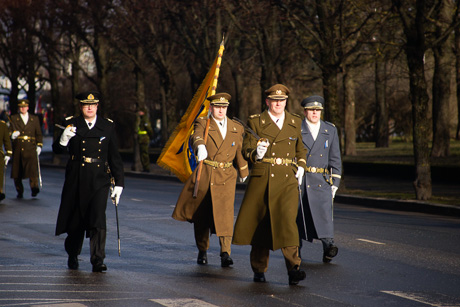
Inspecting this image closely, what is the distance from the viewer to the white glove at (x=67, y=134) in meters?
10.0

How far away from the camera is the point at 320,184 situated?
36.8ft

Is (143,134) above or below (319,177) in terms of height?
above

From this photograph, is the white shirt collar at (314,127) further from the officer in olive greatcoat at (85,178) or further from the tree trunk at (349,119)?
the tree trunk at (349,119)

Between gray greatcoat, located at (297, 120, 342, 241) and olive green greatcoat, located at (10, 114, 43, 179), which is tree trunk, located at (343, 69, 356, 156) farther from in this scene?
gray greatcoat, located at (297, 120, 342, 241)

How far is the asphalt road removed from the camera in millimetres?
8266

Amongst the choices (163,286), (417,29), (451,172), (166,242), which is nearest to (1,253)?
(166,242)

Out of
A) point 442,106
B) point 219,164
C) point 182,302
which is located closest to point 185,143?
point 219,164

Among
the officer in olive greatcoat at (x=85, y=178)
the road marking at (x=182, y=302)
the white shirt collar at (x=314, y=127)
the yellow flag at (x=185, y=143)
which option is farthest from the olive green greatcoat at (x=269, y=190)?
the yellow flag at (x=185, y=143)

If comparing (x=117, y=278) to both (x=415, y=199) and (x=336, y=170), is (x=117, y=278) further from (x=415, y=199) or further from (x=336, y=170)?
(x=415, y=199)

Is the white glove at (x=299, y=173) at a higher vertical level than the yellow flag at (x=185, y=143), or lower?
lower

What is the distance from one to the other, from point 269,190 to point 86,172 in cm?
210

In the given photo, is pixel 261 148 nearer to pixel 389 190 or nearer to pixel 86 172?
pixel 86 172

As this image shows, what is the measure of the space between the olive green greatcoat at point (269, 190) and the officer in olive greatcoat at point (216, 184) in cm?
96

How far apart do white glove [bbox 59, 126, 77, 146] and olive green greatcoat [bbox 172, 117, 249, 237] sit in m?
1.34
